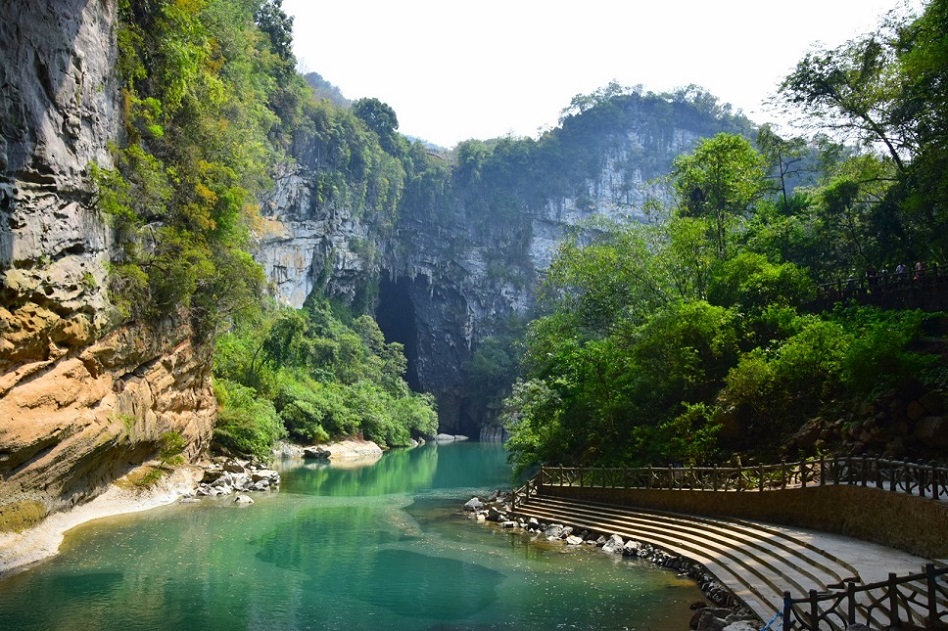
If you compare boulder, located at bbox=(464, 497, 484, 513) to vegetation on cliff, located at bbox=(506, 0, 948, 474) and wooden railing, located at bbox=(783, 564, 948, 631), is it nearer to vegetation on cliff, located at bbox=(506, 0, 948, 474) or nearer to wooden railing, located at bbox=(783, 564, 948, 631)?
vegetation on cliff, located at bbox=(506, 0, 948, 474)

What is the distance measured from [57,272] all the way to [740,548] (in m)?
15.8

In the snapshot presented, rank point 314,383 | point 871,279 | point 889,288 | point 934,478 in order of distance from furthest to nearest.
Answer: point 314,383
point 871,279
point 889,288
point 934,478

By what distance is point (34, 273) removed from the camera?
46.0 feet

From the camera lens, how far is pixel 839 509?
12.2 metres

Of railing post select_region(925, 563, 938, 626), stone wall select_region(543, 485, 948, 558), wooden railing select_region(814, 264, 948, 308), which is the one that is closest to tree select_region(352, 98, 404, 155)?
wooden railing select_region(814, 264, 948, 308)

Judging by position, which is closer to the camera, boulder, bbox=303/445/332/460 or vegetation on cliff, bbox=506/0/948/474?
vegetation on cliff, bbox=506/0/948/474

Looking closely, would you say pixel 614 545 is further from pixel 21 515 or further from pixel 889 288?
pixel 21 515

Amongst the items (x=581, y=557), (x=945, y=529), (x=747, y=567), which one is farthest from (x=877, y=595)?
(x=581, y=557)

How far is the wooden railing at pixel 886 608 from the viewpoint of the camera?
21.3 ft

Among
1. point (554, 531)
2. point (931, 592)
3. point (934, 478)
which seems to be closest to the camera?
point (931, 592)

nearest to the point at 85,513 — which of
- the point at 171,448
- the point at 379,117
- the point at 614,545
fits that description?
the point at 171,448

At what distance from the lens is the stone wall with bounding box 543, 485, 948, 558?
31.7ft

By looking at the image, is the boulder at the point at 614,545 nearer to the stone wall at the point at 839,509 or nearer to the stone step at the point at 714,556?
the stone step at the point at 714,556

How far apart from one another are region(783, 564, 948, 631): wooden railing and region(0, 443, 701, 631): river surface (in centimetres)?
286
